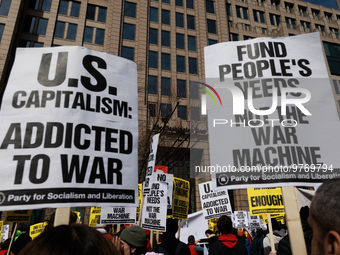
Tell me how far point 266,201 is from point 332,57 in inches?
1474

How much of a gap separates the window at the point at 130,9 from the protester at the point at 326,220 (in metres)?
29.0

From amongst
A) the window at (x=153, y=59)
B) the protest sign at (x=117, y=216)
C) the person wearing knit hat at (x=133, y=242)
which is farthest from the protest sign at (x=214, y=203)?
the window at (x=153, y=59)

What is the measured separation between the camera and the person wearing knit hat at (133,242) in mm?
3102

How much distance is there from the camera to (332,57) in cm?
3506

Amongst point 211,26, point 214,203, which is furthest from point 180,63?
point 214,203

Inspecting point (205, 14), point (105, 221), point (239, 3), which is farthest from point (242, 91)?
point (239, 3)

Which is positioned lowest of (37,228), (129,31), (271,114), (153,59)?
(37,228)

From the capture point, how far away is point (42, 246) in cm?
88

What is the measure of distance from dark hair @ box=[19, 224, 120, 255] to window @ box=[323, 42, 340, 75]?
42229 mm

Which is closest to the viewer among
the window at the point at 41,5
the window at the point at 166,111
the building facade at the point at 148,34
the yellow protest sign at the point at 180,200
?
the yellow protest sign at the point at 180,200

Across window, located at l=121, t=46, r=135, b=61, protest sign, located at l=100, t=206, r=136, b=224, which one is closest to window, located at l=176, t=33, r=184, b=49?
window, located at l=121, t=46, r=135, b=61

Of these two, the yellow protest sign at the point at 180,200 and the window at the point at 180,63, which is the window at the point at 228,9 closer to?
the window at the point at 180,63

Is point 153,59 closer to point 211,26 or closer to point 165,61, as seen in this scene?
point 165,61

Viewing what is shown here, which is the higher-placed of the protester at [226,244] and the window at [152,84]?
the window at [152,84]
